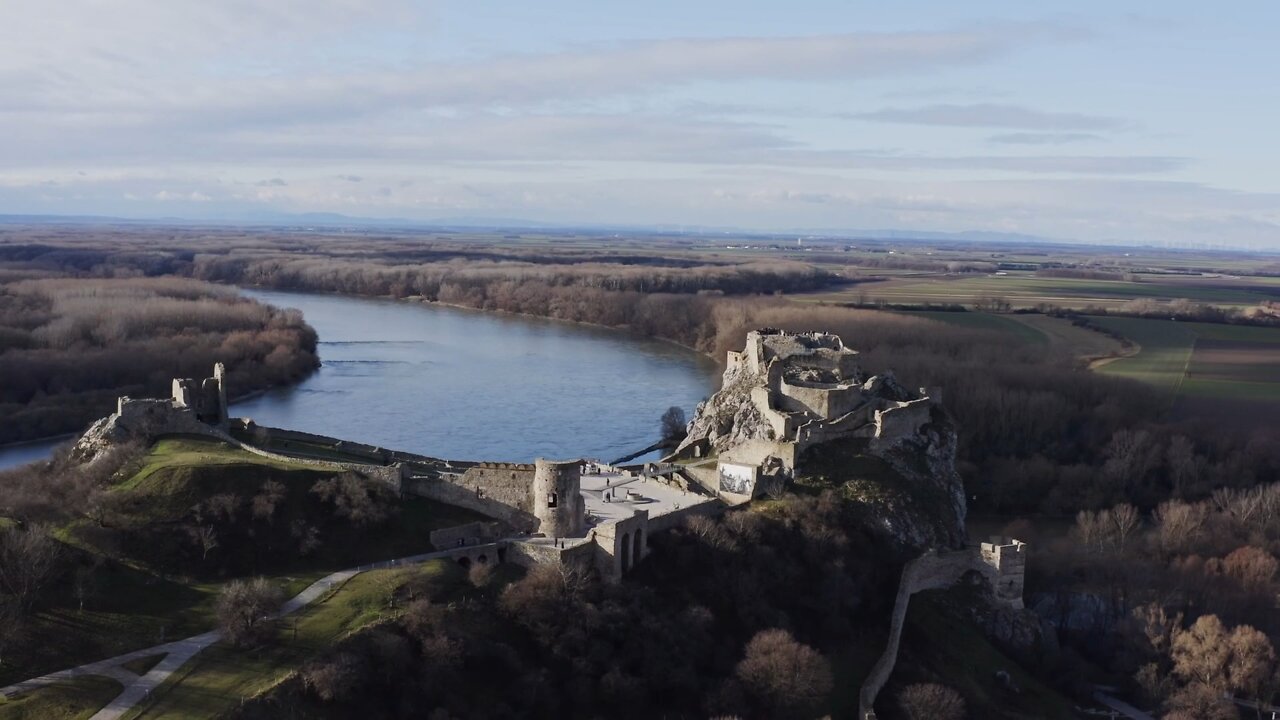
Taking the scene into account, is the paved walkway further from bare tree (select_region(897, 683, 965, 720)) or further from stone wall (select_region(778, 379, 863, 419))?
stone wall (select_region(778, 379, 863, 419))

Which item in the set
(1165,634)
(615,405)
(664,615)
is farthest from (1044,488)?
(664,615)

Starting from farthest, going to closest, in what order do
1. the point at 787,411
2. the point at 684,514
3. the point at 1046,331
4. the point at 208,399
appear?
the point at 1046,331
the point at 787,411
the point at 208,399
the point at 684,514

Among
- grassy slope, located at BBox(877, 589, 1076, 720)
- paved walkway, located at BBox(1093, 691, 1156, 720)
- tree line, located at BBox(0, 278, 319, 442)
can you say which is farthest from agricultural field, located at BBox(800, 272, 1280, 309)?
grassy slope, located at BBox(877, 589, 1076, 720)

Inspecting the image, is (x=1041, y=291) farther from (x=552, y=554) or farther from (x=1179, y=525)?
(x=552, y=554)

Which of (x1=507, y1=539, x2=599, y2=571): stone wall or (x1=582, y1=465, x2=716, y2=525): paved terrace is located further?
(x1=582, y1=465, x2=716, y2=525): paved terrace

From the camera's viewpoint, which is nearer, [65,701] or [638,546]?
[65,701]

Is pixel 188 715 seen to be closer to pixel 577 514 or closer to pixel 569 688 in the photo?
pixel 569 688

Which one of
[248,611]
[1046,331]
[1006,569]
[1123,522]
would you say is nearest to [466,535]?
[248,611]
